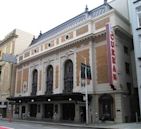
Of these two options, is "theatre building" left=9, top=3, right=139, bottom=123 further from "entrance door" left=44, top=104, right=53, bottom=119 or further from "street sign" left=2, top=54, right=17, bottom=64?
"street sign" left=2, top=54, right=17, bottom=64

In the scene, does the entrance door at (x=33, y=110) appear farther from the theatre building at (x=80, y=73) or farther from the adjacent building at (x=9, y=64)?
the adjacent building at (x=9, y=64)

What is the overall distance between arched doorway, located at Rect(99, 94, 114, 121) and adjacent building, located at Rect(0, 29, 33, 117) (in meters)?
27.4

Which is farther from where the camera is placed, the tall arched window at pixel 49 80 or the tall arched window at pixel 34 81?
the tall arched window at pixel 34 81

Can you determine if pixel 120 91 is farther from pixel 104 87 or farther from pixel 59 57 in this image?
pixel 59 57

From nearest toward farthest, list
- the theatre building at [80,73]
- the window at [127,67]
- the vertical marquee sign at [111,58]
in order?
the vertical marquee sign at [111,58]
the theatre building at [80,73]
the window at [127,67]

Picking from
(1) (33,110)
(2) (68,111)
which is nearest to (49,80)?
(1) (33,110)

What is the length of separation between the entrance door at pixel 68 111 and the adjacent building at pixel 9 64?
19.9 metres

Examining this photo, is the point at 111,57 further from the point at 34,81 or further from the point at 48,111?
the point at 34,81

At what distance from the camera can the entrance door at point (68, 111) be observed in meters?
36.5

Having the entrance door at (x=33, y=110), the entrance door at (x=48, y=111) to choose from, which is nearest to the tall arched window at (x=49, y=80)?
the entrance door at (x=48, y=111)

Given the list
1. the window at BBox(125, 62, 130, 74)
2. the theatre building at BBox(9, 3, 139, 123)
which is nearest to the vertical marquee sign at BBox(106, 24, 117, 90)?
the theatre building at BBox(9, 3, 139, 123)

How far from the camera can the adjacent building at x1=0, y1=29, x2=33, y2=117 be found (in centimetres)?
5462

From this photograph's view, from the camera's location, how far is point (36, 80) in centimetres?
4638

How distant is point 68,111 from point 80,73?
21.9 ft
